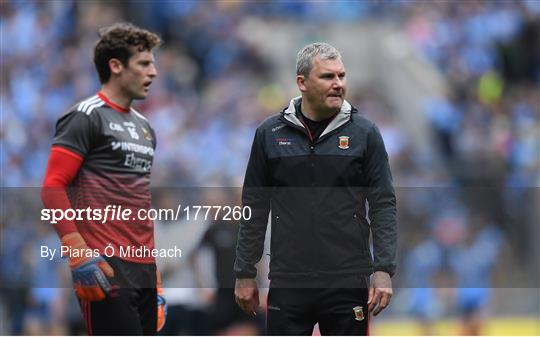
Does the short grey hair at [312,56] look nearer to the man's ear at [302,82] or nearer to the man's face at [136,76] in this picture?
the man's ear at [302,82]

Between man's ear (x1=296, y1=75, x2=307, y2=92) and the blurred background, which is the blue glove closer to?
the blurred background

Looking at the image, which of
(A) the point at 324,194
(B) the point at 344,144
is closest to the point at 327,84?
(B) the point at 344,144

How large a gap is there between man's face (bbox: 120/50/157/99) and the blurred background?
2.63 ft

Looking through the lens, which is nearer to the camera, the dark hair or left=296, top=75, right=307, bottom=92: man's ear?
left=296, top=75, right=307, bottom=92: man's ear

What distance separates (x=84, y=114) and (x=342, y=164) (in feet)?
4.84

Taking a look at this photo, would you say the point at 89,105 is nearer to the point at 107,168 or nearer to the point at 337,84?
the point at 107,168

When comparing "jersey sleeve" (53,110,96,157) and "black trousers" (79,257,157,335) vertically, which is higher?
"jersey sleeve" (53,110,96,157)

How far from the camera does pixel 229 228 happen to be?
7574mm

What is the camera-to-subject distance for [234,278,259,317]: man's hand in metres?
6.87

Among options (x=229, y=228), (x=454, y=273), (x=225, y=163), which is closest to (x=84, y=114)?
(x=229, y=228)

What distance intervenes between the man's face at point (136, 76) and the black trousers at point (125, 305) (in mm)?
981

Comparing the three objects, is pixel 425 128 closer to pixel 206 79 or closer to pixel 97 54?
pixel 206 79
